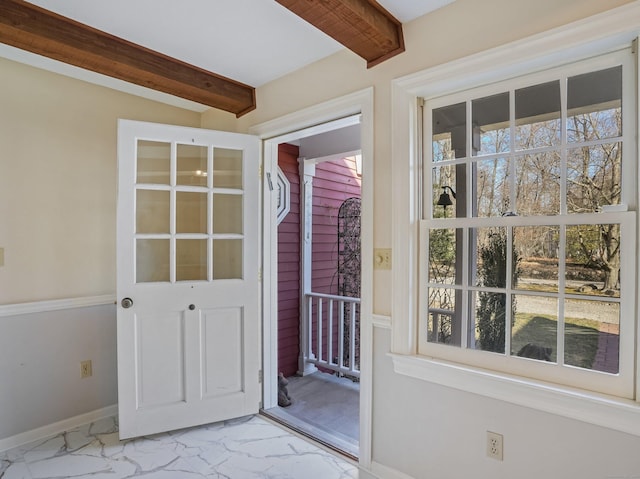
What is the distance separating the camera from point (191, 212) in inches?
103

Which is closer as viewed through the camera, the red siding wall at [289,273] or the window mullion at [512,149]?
the window mullion at [512,149]

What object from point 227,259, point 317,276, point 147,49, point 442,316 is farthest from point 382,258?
point 317,276

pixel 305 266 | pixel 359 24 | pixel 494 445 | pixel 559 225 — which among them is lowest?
pixel 494 445

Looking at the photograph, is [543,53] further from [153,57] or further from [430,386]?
[153,57]

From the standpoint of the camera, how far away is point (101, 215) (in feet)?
8.93

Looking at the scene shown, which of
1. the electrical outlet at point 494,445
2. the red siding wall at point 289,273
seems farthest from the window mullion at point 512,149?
the red siding wall at point 289,273

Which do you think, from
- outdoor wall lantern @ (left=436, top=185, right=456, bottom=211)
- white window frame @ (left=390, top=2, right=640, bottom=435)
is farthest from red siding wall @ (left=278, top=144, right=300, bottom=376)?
outdoor wall lantern @ (left=436, top=185, right=456, bottom=211)

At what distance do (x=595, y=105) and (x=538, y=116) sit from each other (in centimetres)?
20

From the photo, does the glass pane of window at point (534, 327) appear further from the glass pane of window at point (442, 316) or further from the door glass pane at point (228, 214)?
the door glass pane at point (228, 214)

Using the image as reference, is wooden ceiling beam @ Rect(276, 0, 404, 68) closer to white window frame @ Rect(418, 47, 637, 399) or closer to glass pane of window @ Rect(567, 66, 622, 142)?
white window frame @ Rect(418, 47, 637, 399)

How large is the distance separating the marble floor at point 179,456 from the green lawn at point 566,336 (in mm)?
1221

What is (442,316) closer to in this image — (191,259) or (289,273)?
(191,259)

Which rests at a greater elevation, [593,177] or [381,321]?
[593,177]

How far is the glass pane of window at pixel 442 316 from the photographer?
185cm
